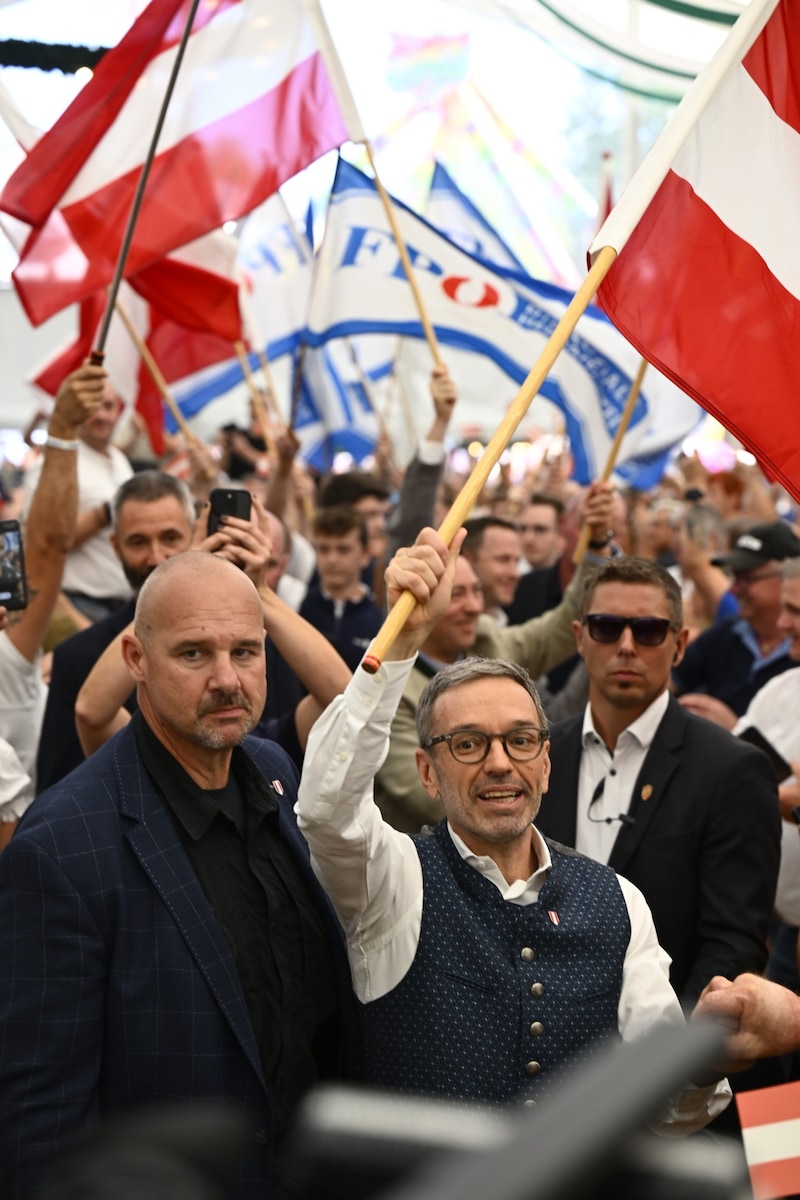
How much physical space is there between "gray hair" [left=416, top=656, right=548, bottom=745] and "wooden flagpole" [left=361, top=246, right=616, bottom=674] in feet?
0.79

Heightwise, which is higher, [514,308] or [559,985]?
[514,308]

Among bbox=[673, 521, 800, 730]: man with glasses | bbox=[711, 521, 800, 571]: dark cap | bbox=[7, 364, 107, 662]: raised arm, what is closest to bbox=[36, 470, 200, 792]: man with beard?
bbox=[7, 364, 107, 662]: raised arm

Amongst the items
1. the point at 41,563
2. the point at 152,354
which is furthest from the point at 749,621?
the point at 152,354

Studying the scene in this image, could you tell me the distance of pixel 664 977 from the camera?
3.05 m

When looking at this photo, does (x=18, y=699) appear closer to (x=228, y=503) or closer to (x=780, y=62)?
(x=228, y=503)

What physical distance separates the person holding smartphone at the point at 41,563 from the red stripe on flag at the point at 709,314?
195 cm

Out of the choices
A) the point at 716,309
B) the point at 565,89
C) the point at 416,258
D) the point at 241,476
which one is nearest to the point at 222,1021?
the point at 716,309

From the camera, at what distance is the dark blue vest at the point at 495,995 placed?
114 inches

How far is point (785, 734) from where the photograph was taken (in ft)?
16.9

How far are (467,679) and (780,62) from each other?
89.1 inches

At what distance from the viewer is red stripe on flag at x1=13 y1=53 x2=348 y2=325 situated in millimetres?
6219

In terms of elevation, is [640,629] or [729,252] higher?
[729,252]

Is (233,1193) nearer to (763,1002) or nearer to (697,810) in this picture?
(763,1002)

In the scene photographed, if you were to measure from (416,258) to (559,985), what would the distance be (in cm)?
602
